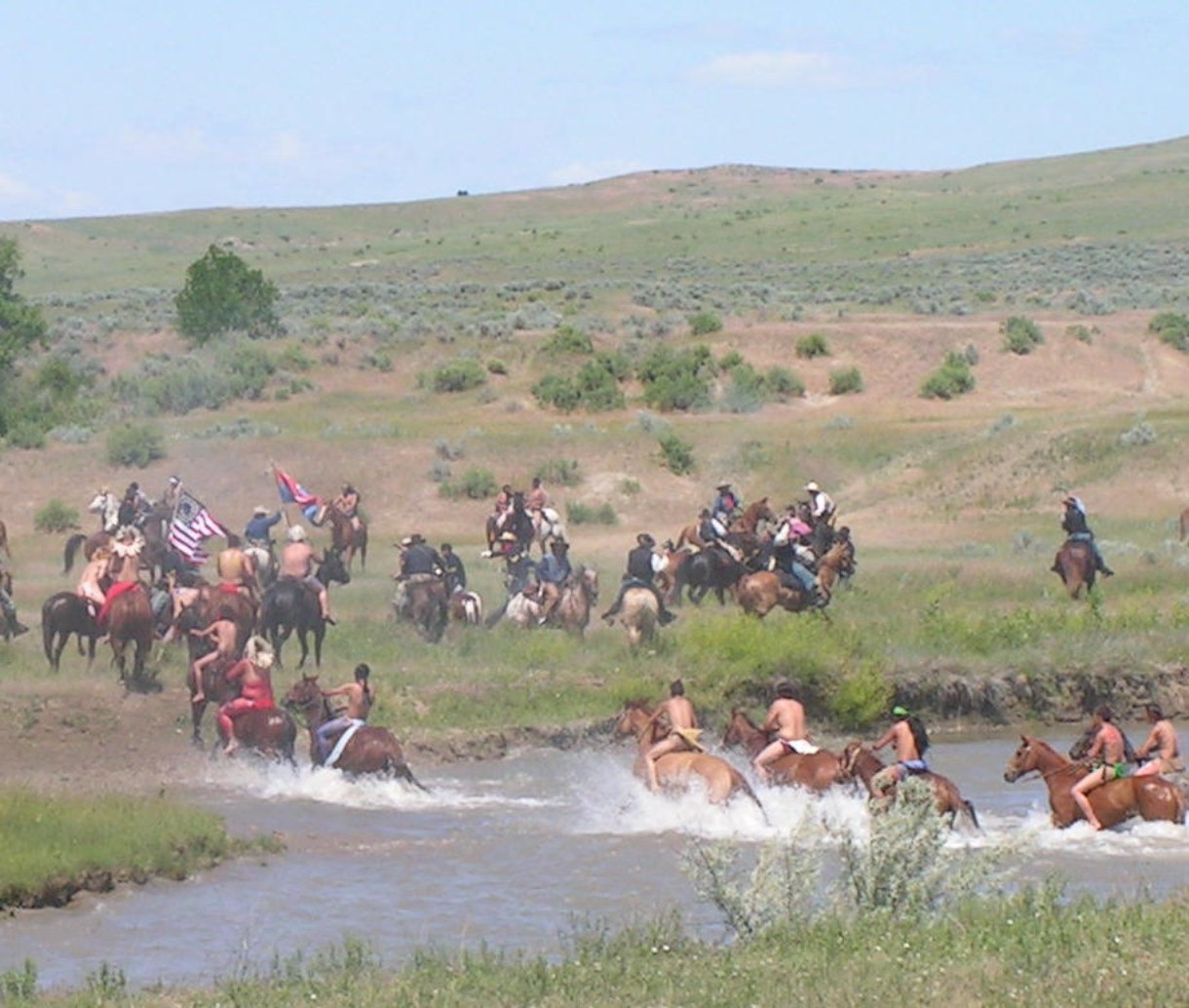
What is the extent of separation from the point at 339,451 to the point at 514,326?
21504 millimetres

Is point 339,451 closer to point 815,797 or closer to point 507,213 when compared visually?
point 815,797

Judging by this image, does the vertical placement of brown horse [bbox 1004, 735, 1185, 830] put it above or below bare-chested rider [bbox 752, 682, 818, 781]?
below

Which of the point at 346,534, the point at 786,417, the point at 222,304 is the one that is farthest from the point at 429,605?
the point at 222,304

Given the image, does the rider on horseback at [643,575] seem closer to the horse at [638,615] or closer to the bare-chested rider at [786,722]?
the horse at [638,615]

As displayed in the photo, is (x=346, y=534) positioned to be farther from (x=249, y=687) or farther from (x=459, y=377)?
(x=459, y=377)

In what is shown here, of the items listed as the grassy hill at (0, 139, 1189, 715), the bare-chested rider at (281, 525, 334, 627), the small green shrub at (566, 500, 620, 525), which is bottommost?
the small green shrub at (566, 500, 620, 525)

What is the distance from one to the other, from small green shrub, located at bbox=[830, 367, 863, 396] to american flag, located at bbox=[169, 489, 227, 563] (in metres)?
29.4

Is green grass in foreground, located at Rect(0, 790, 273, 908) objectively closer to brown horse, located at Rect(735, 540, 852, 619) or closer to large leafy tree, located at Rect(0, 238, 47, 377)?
brown horse, located at Rect(735, 540, 852, 619)

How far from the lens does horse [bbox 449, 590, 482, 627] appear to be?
1079 inches

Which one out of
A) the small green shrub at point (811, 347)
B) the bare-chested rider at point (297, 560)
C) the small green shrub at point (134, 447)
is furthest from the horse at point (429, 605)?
the small green shrub at point (811, 347)

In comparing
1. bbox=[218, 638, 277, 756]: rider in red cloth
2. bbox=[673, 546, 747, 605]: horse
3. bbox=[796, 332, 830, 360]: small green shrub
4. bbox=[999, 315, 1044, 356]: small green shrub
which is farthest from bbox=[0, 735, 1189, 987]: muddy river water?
bbox=[999, 315, 1044, 356]: small green shrub

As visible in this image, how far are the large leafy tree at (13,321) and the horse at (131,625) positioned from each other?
120 feet

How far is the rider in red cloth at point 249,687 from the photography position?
20703mm

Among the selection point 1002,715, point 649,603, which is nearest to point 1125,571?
point 1002,715
